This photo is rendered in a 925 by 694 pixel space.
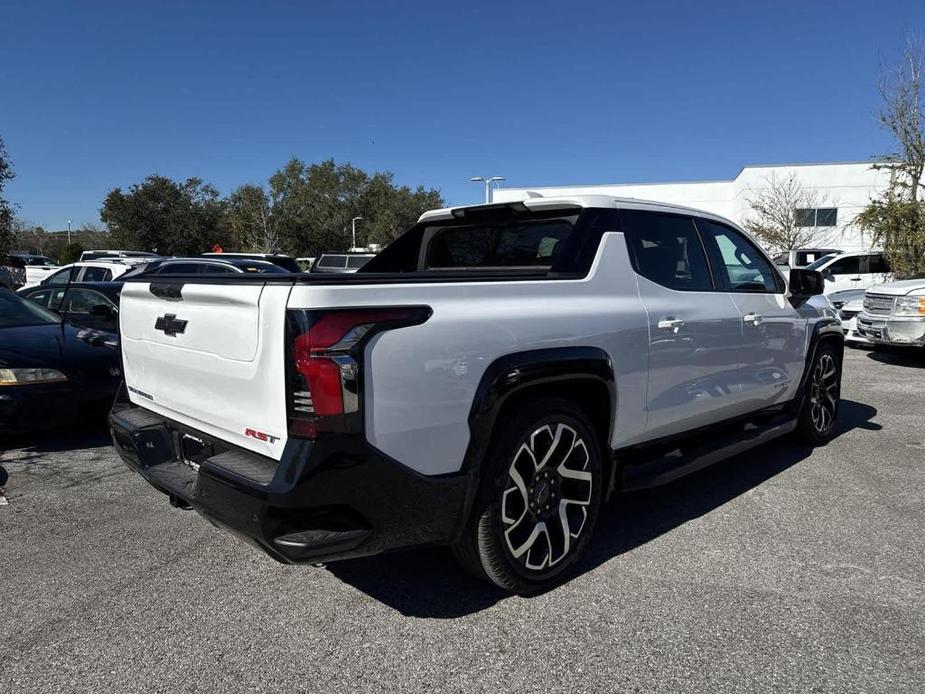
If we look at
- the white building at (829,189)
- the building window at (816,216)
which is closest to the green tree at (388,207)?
the white building at (829,189)

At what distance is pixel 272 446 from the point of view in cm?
239

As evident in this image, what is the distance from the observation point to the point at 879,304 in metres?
10.1

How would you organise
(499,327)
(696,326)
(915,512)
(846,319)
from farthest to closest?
(846,319)
(915,512)
(696,326)
(499,327)

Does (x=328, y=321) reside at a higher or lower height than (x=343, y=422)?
higher

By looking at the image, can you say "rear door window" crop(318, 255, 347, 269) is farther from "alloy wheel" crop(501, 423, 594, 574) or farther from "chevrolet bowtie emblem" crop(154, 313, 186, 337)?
"alloy wheel" crop(501, 423, 594, 574)

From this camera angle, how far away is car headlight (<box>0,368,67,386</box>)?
4824mm

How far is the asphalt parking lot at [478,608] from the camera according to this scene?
2424 mm

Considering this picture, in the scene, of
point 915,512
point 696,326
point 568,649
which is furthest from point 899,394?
point 568,649

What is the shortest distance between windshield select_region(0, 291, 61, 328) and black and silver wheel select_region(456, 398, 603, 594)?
504 centimetres

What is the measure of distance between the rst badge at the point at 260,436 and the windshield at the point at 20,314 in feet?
14.8

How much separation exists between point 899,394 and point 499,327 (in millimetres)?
7186

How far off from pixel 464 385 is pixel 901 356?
11.5m

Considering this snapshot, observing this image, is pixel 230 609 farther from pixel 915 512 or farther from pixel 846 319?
pixel 846 319

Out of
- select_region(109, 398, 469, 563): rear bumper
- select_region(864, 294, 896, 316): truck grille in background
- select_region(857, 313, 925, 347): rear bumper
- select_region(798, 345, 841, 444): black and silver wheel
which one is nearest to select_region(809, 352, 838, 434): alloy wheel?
select_region(798, 345, 841, 444): black and silver wheel
